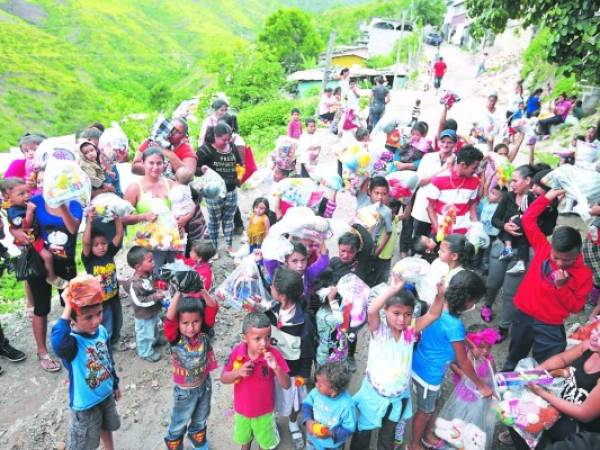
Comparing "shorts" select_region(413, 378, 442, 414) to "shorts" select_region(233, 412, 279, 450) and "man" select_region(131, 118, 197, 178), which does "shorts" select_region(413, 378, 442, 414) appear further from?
"man" select_region(131, 118, 197, 178)

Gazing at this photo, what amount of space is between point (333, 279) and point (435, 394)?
104cm

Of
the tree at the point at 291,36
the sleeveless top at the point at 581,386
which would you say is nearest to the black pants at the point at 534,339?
the sleeveless top at the point at 581,386

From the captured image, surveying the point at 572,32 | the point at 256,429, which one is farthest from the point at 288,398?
the point at 572,32

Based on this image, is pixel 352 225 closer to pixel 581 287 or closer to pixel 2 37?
pixel 581 287

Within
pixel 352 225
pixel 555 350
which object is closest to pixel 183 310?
pixel 352 225

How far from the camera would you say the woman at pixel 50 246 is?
3525mm

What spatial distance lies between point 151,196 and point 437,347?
9.09 feet

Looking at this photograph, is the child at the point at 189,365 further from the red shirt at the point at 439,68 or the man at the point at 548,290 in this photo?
the red shirt at the point at 439,68

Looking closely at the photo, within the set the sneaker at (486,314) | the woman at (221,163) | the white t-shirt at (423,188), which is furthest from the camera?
the woman at (221,163)

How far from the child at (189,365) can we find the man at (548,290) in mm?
2341

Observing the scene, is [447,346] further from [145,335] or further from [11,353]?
[11,353]

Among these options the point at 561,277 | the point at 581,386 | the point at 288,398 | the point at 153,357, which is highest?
the point at 561,277

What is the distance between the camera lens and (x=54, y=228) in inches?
140

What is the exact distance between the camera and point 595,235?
371 centimetres
